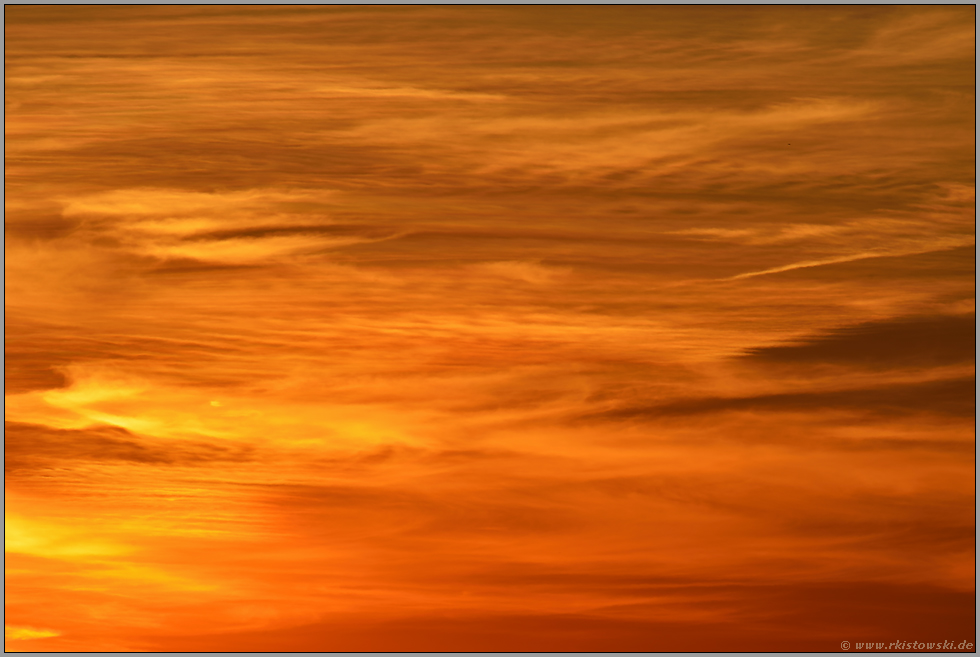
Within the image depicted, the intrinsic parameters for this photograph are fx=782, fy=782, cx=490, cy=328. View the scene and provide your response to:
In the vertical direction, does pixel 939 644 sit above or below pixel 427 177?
below

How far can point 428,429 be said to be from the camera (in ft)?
2.85

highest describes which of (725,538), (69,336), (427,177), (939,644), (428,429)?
(427,177)

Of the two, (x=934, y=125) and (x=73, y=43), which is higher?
(x=73, y=43)

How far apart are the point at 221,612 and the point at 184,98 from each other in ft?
1.90

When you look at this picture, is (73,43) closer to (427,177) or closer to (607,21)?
(427,177)

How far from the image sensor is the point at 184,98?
887mm

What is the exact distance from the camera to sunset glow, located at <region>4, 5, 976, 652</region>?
2.84 feet

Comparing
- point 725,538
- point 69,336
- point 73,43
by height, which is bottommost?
point 725,538

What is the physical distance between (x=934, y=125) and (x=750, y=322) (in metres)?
0.31

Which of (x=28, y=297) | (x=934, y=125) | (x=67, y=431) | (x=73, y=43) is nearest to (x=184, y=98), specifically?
(x=73, y=43)

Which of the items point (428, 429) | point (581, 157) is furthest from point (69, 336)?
point (581, 157)

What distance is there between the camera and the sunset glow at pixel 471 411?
34.0 inches

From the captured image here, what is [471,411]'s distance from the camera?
2.85 feet

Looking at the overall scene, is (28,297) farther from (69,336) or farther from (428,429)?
(428,429)
